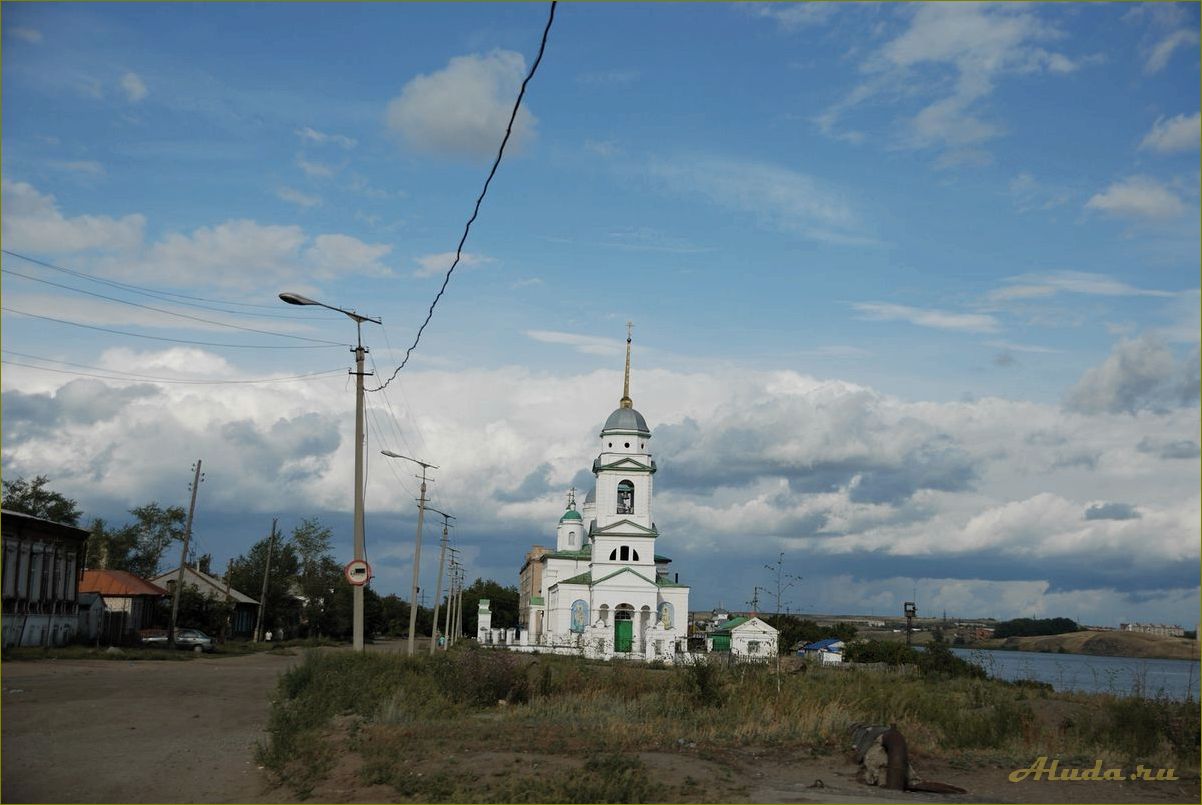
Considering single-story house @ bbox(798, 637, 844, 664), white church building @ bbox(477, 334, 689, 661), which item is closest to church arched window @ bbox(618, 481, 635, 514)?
white church building @ bbox(477, 334, 689, 661)

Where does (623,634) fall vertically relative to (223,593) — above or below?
below

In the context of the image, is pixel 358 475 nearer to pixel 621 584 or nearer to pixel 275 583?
pixel 621 584

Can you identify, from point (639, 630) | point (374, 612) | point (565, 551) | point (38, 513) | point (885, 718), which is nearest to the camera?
point (885, 718)

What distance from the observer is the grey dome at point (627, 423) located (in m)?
64.8

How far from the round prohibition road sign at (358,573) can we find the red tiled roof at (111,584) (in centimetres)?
3978

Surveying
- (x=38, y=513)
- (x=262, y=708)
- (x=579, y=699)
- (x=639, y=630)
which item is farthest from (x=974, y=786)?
(x=38, y=513)

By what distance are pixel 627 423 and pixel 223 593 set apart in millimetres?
29745

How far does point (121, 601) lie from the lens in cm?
5788

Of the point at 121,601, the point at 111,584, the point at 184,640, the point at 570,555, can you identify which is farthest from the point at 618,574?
the point at 111,584

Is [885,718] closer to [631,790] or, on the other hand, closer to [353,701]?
[631,790]

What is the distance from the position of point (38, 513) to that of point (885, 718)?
70453 mm

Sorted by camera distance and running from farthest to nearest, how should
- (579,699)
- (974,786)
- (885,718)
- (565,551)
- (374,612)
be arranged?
(374,612) → (565,551) → (579,699) → (885,718) → (974,786)

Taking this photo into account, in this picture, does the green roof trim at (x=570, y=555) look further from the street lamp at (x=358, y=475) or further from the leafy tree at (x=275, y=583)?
the street lamp at (x=358, y=475)

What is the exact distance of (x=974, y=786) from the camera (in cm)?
1353
